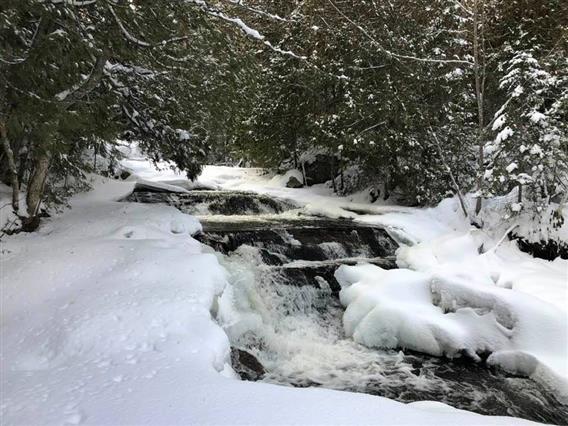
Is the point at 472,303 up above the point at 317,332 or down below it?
Result: above

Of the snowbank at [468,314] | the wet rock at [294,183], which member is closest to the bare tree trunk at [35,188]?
the snowbank at [468,314]

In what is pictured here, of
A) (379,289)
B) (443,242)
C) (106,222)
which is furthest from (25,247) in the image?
(443,242)

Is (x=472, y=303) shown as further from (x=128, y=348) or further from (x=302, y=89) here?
(x=302, y=89)

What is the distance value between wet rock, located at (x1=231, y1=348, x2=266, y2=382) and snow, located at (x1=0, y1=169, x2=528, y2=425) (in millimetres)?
773

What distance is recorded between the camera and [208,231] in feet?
26.8

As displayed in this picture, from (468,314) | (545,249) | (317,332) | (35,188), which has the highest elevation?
(35,188)

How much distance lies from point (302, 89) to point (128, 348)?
454 inches

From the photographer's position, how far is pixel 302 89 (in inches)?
540

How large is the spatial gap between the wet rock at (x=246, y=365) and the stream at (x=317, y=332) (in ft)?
0.04

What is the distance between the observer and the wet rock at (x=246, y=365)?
4785 millimetres

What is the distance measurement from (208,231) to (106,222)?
1.84m

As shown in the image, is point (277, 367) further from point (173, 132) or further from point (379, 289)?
point (173, 132)

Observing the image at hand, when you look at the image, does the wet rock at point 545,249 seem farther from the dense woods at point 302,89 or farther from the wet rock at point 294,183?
the wet rock at point 294,183

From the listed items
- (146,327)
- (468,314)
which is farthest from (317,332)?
Result: (146,327)
